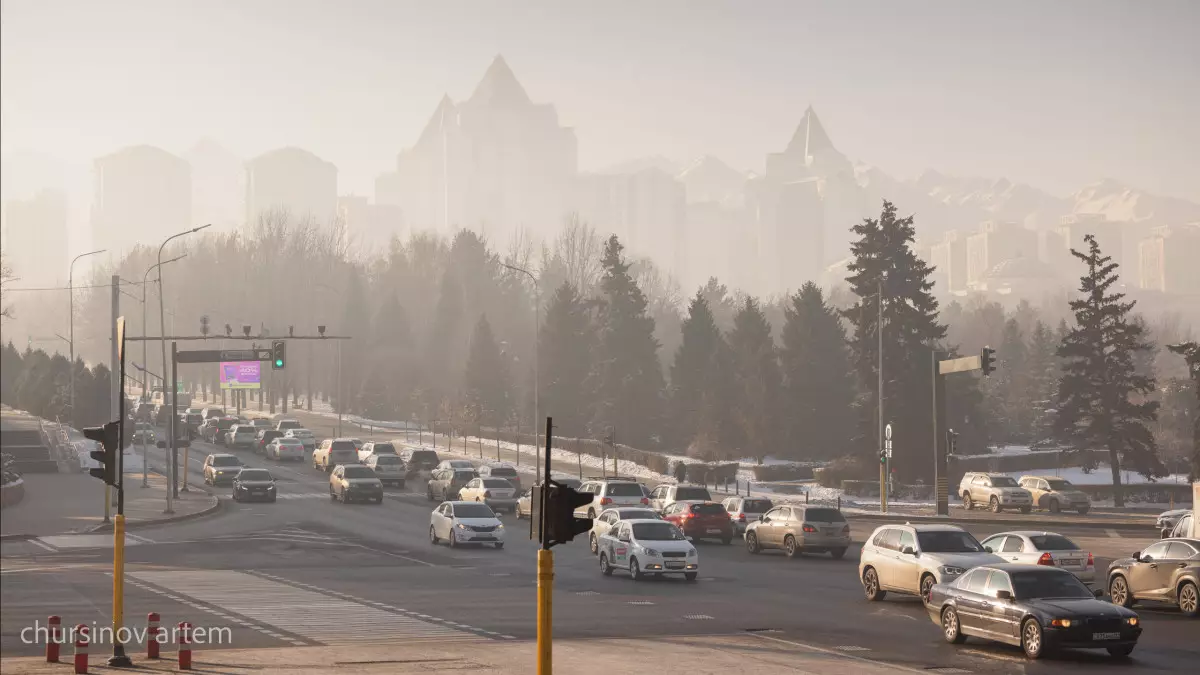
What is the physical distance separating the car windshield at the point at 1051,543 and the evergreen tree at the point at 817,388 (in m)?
61.5

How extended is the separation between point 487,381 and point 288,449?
30.6 metres

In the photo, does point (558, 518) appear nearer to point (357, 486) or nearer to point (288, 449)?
point (357, 486)

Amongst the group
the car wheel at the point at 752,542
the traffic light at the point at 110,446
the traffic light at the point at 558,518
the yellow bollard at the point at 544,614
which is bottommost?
the car wheel at the point at 752,542

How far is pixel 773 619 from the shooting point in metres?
28.6

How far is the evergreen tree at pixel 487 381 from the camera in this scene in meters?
119

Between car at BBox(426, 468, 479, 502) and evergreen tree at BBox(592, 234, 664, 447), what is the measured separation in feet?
104

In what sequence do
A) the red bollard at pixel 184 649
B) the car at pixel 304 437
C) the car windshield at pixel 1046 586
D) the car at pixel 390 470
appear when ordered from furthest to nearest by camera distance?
the car at pixel 304 437 → the car at pixel 390 470 → the car windshield at pixel 1046 586 → the red bollard at pixel 184 649

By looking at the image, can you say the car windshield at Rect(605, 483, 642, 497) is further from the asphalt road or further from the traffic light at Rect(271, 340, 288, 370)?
the traffic light at Rect(271, 340, 288, 370)

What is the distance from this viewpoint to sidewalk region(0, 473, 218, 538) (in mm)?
52500

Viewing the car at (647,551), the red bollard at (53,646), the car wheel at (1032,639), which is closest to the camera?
the red bollard at (53,646)

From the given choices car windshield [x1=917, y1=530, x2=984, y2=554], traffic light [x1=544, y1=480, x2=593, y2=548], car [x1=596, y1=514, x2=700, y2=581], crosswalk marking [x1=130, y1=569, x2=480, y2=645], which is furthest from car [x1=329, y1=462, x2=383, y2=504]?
traffic light [x1=544, y1=480, x2=593, y2=548]

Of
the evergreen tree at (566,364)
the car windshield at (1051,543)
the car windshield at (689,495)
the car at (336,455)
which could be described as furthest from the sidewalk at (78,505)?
the evergreen tree at (566,364)

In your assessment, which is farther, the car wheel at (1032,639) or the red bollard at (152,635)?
the car wheel at (1032,639)

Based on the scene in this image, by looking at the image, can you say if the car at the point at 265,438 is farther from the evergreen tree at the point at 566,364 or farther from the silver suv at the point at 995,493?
the silver suv at the point at 995,493
